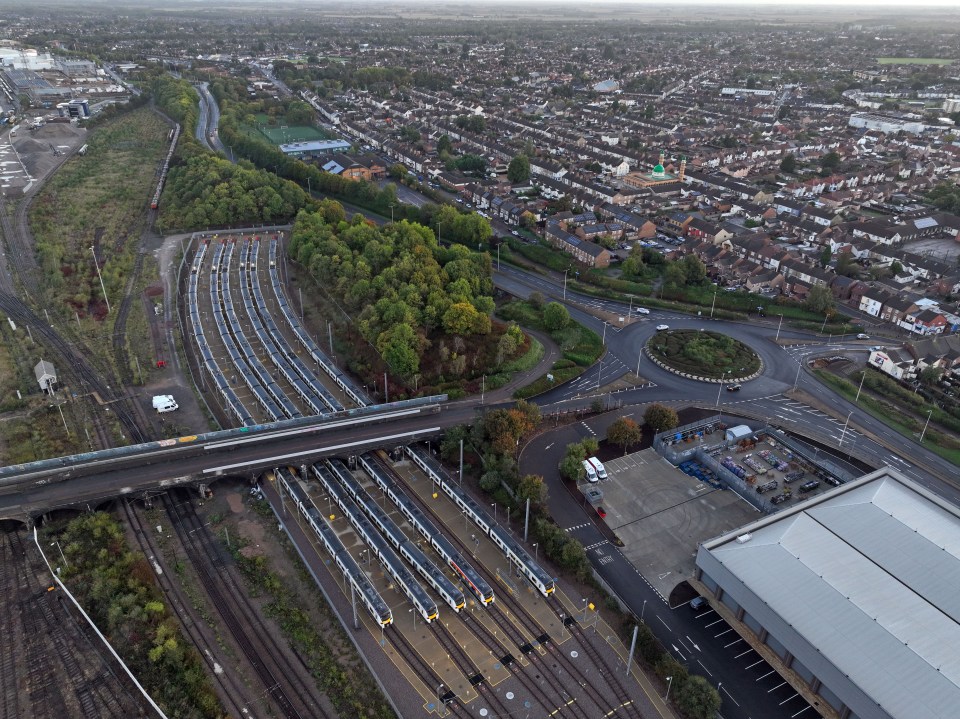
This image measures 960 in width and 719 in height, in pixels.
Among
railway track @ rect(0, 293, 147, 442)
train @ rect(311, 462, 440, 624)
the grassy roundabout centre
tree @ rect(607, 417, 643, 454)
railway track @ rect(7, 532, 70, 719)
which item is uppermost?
tree @ rect(607, 417, 643, 454)

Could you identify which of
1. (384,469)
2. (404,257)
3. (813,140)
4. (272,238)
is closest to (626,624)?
(384,469)

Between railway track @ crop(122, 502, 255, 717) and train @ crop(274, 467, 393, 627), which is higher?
train @ crop(274, 467, 393, 627)

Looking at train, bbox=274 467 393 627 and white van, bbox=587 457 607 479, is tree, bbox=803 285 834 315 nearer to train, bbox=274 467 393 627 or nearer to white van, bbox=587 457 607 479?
white van, bbox=587 457 607 479

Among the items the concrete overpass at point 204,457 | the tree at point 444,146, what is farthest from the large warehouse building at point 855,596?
the tree at point 444,146

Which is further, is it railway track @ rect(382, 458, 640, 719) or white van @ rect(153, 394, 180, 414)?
white van @ rect(153, 394, 180, 414)

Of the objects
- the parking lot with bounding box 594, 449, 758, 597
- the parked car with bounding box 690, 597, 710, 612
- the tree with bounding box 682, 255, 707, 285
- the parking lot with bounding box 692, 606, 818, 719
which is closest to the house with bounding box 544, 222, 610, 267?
the tree with bounding box 682, 255, 707, 285

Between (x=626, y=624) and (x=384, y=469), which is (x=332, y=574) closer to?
(x=384, y=469)

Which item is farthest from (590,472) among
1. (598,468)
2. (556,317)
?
(556,317)

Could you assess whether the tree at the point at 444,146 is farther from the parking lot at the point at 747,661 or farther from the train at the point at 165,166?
the parking lot at the point at 747,661
